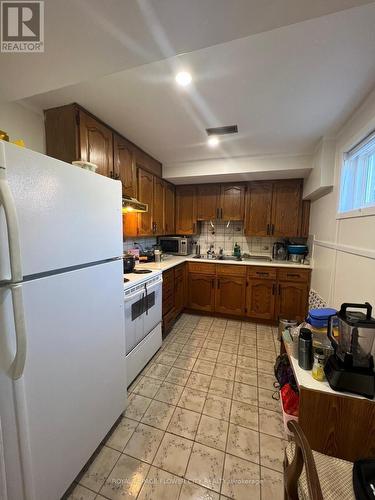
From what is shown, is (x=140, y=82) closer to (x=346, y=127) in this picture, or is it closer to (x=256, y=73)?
(x=256, y=73)

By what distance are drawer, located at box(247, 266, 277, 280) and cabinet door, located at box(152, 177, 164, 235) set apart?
4.84 feet

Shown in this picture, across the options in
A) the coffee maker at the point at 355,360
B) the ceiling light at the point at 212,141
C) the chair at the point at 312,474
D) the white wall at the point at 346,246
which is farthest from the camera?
the ceiling light at the point at 212,141

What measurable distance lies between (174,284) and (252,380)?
144cm

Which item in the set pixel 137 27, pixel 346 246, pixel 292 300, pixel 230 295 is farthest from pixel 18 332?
pixel 292 300

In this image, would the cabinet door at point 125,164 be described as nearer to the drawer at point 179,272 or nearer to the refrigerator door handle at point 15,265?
the drawer at point 179,272

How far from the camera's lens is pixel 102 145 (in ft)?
6.13

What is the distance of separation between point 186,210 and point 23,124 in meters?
2.37

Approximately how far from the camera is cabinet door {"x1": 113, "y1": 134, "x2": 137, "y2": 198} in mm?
2071

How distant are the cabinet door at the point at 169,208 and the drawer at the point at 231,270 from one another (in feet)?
3.44

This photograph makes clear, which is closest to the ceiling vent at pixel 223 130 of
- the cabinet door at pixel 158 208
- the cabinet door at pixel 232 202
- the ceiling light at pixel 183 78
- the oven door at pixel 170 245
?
the ceiling light at pixel 183 78

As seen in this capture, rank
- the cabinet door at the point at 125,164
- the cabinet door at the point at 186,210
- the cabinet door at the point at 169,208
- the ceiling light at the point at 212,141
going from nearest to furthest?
the cabinet door at the point at 125,164 → the ceiling light at the point at 212,141 → the cabinet door at the point at 169,208 → the cabinet door at the point at 186,210

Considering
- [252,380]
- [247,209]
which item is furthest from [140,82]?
[252,380]

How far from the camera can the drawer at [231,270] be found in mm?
3006

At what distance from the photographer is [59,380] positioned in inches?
36.8
